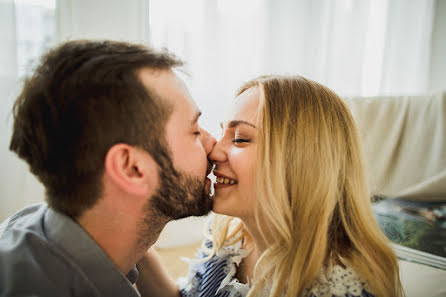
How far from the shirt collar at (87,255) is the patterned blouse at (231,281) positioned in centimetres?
36

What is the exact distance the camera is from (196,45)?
6.46ft

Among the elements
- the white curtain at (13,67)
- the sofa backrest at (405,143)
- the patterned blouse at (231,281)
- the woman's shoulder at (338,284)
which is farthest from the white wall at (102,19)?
the woman's shoulder at (338,284)

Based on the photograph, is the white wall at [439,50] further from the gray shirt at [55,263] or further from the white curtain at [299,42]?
the gray shirt at [55,263]

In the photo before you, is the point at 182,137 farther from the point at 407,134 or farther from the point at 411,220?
the point at 407,134

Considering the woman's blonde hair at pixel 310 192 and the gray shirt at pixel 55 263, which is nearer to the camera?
the gray shirt at pixel 55 263

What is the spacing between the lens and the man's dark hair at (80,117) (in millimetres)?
707

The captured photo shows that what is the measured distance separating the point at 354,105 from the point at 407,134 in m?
0.36

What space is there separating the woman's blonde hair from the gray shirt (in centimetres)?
43

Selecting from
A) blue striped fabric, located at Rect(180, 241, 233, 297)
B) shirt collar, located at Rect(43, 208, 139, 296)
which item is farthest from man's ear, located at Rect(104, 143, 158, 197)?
blue striped fabric, located at Rect(180, 241, 233, 297)

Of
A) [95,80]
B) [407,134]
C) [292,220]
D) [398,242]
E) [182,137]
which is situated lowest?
[398,242]

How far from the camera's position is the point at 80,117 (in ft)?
2.33

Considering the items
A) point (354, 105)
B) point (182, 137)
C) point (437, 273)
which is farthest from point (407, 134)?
point (182, 137)

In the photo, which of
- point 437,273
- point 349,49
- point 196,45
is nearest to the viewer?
point 437,273

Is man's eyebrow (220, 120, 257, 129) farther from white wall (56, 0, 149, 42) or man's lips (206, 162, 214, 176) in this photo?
white wall (56, 0, 149, 42)
